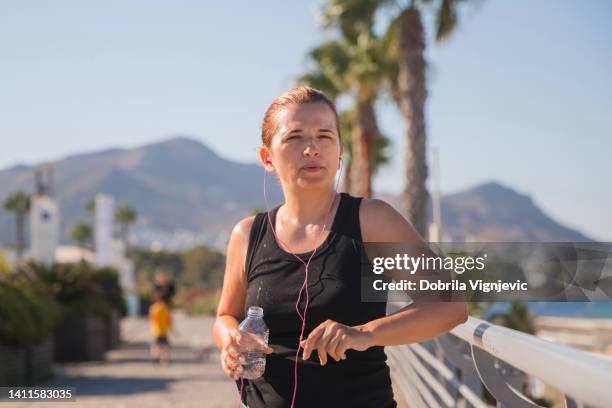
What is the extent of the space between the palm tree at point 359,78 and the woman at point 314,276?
1971 cm

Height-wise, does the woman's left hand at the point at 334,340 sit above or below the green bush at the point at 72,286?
below

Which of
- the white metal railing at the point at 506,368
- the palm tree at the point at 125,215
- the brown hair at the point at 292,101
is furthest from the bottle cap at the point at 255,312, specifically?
the palm tree at the point at 125,215

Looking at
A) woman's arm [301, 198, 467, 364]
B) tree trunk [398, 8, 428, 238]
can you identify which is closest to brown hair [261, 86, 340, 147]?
woman's arm [301, 198, 467, 364]

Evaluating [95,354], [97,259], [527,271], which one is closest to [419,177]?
[95,354]

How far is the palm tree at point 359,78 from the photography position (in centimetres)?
2247

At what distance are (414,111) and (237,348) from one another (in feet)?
54.4

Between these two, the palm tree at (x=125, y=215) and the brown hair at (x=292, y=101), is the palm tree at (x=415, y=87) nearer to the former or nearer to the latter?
the brown hair at (x=292, y=101)

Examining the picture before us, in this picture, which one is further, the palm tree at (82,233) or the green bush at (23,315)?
the palm tree at (82,233)

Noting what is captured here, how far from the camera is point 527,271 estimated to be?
9.25 ft

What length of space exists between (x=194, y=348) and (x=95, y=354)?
4211mm

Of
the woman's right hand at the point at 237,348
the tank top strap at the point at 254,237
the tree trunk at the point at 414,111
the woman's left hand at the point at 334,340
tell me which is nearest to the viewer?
the woman's left hand at the point at 334,340

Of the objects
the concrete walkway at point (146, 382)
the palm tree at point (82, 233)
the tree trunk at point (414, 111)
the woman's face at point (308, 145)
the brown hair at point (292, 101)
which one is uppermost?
the palm tree at point (82, 233)

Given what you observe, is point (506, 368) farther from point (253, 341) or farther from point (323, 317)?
point (253, 341)

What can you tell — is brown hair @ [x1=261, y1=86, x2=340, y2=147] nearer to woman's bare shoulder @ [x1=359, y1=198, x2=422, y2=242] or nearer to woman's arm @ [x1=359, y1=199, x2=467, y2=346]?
woman's bare shoulder @ [x1=359, y1=198, x2=422, y2=242]
